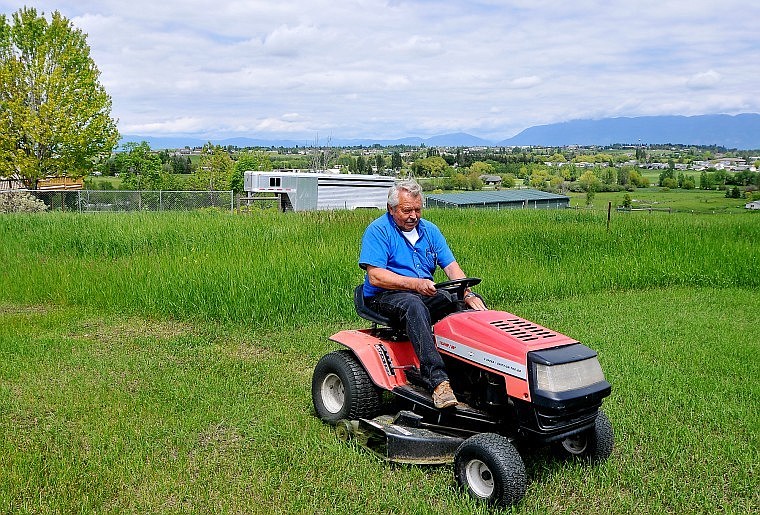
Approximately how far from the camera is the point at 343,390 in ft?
17.3

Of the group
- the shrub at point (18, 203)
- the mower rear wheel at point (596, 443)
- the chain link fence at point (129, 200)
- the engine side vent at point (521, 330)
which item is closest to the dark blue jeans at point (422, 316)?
the engine side vent at point (521, 330)

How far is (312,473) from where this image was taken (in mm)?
4484

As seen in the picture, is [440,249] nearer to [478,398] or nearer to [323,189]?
[478,398]

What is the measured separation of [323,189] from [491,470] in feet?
140

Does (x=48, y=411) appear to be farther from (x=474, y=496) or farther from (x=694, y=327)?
(x=694, y=327)

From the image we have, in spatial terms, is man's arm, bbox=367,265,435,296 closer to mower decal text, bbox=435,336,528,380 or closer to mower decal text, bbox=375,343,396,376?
mower decal text, bbox=435,336,528,380

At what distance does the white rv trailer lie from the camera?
4572cm

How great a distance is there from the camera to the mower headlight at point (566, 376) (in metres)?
4.01

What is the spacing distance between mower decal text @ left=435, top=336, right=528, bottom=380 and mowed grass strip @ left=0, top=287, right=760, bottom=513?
0.74 meters

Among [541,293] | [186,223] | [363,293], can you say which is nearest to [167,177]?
[186,223]

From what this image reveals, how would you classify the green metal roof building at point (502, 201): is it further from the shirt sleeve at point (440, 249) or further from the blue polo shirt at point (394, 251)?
the blue polo shirt at point (394, 251)

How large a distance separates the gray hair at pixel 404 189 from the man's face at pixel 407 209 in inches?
0.8

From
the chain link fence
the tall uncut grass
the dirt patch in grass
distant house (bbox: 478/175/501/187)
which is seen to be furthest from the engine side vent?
distant house (bbox: 478/175/501/187)

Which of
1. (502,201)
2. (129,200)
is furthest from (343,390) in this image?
(502,201)
